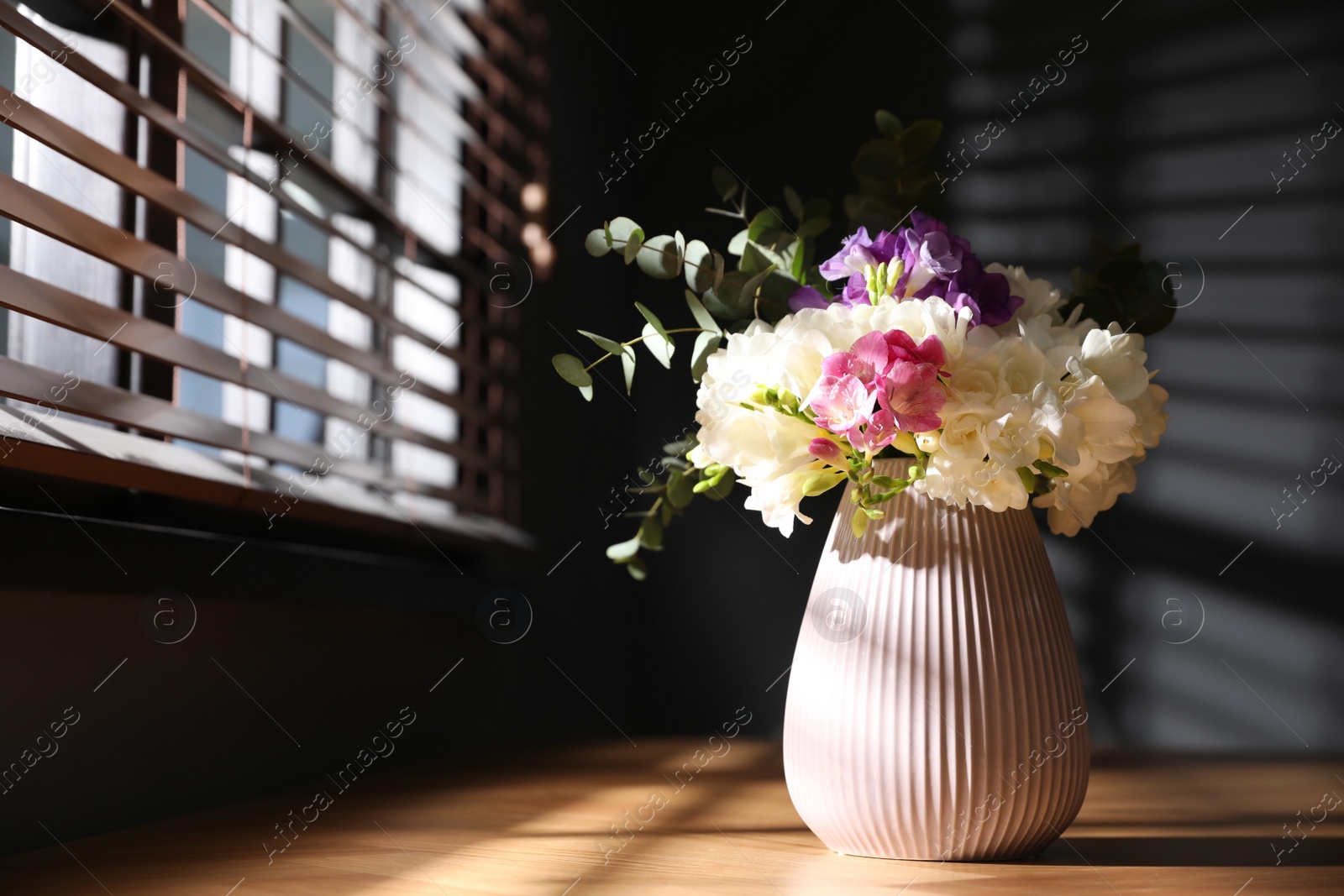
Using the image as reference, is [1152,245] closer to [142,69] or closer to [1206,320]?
[1206,320]

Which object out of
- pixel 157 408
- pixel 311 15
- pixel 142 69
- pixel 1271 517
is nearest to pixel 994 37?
pixel 1271 517

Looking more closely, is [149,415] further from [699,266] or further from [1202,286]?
[1202,286]

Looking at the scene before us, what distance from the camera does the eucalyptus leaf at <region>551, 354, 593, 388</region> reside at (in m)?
0.80

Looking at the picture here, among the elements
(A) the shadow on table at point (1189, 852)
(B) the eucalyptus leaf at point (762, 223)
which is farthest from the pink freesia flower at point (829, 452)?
(A) the shadow on table at point (1189, 852)

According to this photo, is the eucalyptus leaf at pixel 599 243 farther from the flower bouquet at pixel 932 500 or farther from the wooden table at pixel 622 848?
the wooden table at pixel 622 848

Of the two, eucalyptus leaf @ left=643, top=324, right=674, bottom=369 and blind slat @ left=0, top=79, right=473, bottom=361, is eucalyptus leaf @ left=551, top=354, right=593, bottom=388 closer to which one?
eucalyptus leaf @ left=643, top=324, right=674, bottom=369

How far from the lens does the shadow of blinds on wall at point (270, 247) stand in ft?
2.89

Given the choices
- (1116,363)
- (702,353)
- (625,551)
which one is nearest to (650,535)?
(625,551)

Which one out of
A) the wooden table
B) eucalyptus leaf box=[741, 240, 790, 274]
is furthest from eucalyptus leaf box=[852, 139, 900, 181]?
the wooden table

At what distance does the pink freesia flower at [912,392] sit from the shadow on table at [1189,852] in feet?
1.12

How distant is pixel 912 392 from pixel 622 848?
0.41 m

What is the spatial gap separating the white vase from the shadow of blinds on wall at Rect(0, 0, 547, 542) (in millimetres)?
586

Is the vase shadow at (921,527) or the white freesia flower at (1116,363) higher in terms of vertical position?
the white freesia flower at (1116,363)

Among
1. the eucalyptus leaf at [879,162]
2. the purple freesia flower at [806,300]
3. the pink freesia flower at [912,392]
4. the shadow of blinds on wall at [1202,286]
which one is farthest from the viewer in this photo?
the shadow of blinds on wall at [1202,286]
